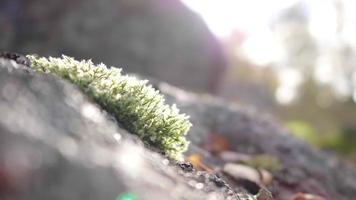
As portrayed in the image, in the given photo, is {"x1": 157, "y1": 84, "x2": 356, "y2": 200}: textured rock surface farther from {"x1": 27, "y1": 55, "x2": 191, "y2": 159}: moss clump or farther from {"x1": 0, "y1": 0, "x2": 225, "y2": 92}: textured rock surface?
{"x1": 0, "y1": 0, "x2": 225, "y2": 92}: textured rock surface

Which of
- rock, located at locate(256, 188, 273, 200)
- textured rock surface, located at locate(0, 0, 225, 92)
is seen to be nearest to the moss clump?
rock, located at locate(256, 188, 273, 200)

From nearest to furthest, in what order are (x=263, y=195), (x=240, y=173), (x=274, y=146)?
(x=263, y=195), (x=240, y=173), (x=274, y=146)

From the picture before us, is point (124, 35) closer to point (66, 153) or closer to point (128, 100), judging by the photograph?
point (128, 100)

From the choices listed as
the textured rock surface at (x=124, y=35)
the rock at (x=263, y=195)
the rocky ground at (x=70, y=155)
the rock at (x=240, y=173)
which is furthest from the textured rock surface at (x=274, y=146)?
the textured rock surface at (x=124, y=35)

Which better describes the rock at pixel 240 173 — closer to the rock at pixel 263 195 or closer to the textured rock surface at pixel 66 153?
the rock at pixel 263 195

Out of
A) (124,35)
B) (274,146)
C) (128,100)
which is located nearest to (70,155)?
(128,100)

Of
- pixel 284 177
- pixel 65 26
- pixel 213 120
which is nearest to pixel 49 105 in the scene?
pixel 284 177

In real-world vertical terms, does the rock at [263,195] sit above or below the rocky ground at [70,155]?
above
